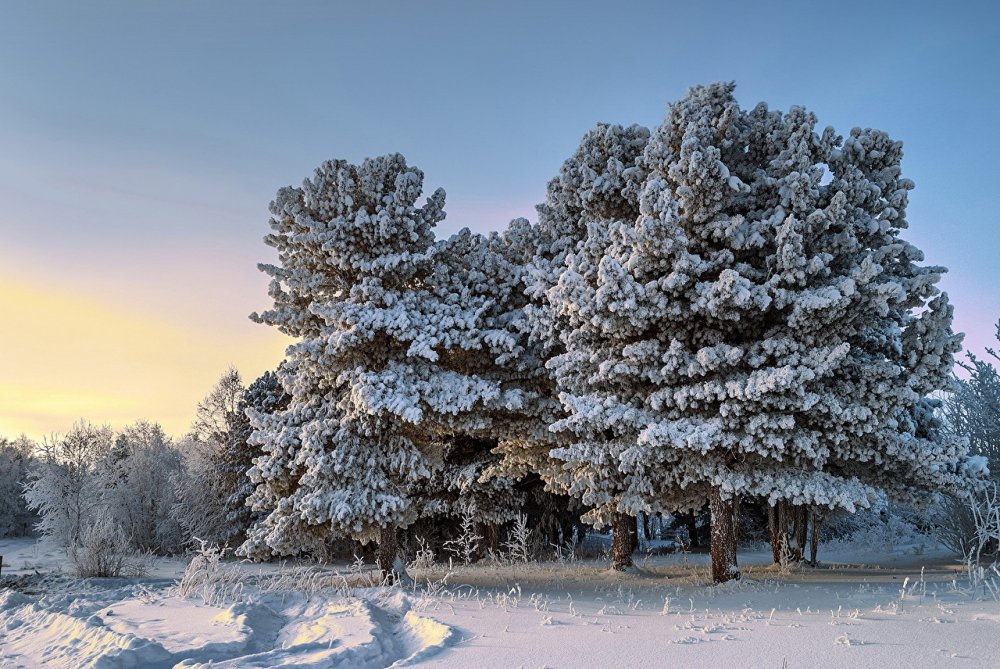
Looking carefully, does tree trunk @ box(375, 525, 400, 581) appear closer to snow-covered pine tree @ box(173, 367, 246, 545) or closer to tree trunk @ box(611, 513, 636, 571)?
tree trunk @ box(611, 513, 636, 571)

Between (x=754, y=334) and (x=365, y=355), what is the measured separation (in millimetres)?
8375

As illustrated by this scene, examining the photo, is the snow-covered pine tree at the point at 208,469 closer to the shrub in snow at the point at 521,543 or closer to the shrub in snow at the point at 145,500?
the shrub in snow at the point at 145,500

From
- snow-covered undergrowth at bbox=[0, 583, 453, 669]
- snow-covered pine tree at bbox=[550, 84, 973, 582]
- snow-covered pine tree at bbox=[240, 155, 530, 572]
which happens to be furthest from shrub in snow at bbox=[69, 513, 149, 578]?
snow-covered pine tree at bbox=[550, 84, 973, 582]

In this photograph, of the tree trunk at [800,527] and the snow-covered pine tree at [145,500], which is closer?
the tree trunk at [800,527]

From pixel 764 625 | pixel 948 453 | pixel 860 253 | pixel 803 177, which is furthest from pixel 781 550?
pixel 764 625

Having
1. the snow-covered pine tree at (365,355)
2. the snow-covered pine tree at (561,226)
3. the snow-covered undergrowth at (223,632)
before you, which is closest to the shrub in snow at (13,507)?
the snow-covered pine tree at (365,355)

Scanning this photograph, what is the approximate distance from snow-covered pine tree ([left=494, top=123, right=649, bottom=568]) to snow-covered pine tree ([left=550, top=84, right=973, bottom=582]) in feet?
3.80

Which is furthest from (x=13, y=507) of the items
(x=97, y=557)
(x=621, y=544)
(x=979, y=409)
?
(x=979, y=409)

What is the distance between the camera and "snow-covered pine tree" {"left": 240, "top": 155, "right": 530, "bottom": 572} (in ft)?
44.3

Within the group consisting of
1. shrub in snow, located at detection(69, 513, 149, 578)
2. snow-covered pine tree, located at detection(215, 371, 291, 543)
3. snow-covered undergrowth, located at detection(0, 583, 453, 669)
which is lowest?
shrub in snow, located at detection(69, 513, 149, 578)

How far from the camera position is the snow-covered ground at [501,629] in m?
5.69

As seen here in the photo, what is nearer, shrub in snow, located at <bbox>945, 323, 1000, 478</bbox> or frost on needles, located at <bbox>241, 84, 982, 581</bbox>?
frost on needles, located at <bbox>241, 84, 982, 581</bbox>

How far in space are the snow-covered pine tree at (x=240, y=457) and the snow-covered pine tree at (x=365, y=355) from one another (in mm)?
13677

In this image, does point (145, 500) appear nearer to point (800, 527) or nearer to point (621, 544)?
point (621, 544)
